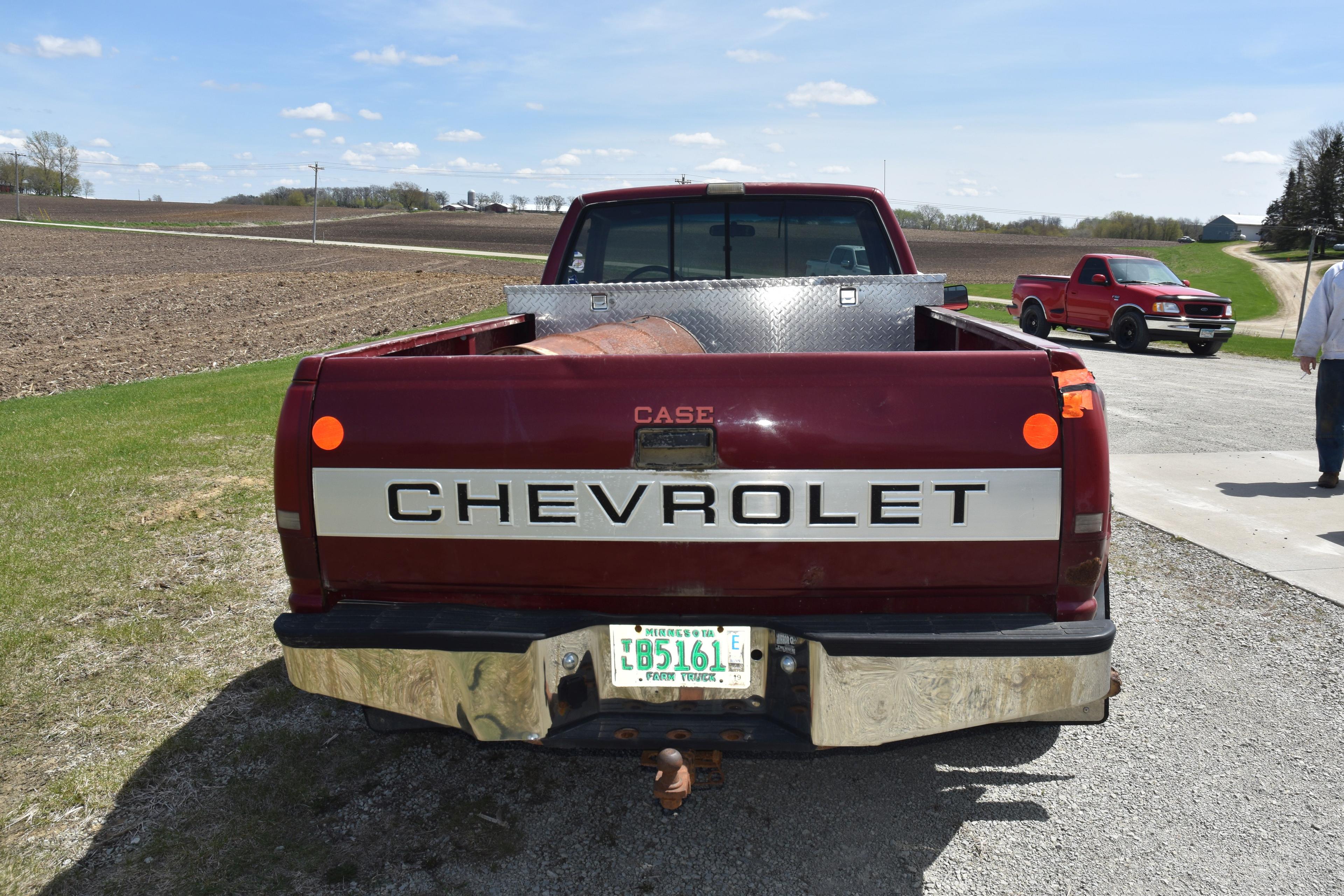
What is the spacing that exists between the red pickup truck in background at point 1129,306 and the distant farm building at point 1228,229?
111618 millimetres

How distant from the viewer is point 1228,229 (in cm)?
11644

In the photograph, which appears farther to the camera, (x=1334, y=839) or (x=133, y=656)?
(x=133, y=656)


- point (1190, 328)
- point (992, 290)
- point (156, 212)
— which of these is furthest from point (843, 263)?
point (156, 212)

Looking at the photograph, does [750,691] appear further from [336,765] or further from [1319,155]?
[1319,155]

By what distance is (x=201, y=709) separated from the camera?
3.59m

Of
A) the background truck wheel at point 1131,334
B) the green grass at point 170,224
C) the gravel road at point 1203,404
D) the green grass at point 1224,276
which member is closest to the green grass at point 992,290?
the green grass at point 1224,276

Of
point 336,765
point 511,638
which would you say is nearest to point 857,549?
point 511,638

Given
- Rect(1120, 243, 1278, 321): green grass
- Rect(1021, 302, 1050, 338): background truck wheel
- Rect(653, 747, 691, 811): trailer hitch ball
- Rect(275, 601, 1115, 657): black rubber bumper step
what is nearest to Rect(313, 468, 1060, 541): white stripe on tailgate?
Rect(275, 601, 1115, 657): black rubber bumper step

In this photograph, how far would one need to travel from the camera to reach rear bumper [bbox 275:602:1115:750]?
2.32 m

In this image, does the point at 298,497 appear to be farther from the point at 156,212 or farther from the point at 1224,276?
the point at 156,212

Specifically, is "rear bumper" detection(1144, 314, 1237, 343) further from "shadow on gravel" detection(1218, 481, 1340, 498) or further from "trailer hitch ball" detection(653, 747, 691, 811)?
"trailer hitch ball" detection(653, 747, 691, 811)

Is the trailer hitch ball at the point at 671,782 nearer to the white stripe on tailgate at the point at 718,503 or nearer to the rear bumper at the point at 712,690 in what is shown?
the rear bumper at the point at 712,690

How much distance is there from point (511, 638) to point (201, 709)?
78.3 inches

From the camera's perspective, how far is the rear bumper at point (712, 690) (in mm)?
2322
